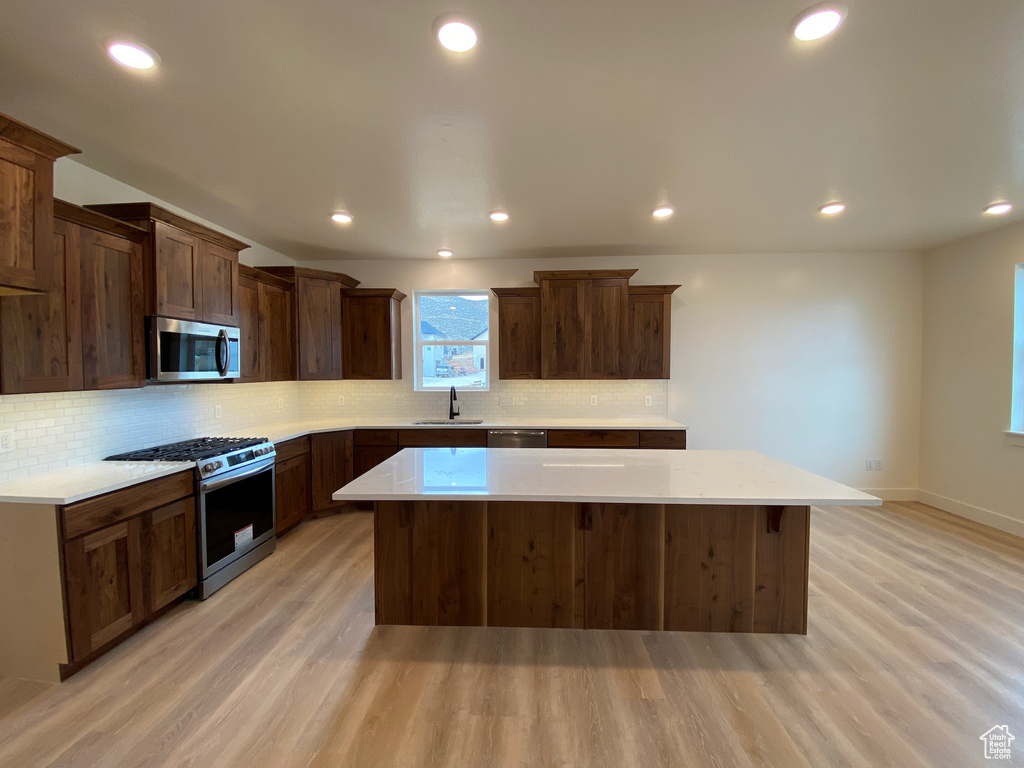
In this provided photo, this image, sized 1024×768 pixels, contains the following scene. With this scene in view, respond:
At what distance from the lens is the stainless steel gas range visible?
257 centimetres

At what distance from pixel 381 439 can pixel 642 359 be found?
276 cm

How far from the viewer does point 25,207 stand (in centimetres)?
172

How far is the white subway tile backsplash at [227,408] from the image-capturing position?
227cm

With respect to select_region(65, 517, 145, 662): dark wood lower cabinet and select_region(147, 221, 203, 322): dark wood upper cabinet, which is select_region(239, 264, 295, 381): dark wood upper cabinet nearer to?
select_region(147, 221, 203, 322): dark wood upper cabinet

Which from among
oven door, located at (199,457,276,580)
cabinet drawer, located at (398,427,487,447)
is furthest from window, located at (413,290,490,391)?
oven door, located at (199,457,276,580)

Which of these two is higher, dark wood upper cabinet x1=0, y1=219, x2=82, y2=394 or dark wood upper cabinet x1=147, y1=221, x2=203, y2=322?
dark wood upper cabinet x1=147, y1=221, x2=203, y2=322

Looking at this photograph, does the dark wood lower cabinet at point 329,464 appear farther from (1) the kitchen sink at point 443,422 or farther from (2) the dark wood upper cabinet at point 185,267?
(2) the dark wood upper cabinet at point 185,267

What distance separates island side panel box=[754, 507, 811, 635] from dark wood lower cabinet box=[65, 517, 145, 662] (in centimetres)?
323

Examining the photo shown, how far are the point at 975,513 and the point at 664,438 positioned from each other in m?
2.88

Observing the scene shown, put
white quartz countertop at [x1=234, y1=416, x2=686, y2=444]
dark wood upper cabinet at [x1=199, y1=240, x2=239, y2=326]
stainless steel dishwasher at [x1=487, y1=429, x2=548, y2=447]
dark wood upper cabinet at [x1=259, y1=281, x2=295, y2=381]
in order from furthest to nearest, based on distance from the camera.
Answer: stainless steel dishwasher at [x1=487, y1=429, x2=548, y2=447] < white quartz countertop at [x1=234, y1=416, x2=686, y2=444] < dark wood upper cabinet at [x1=259, y1=281, x2=295, y2=381] < dark wood upper cabinet at [x1=199, y1=240, x2=239, y2=326]

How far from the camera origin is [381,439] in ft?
14.0

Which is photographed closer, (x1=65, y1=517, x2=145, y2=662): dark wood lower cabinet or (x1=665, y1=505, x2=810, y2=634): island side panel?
(x1=65, y1=517, x2=145, y2=662): dark wood lower cabinet

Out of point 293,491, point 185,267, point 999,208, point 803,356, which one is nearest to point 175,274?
point 185,267

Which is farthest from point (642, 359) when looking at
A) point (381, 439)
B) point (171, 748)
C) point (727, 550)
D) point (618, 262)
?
point (171, 748)
